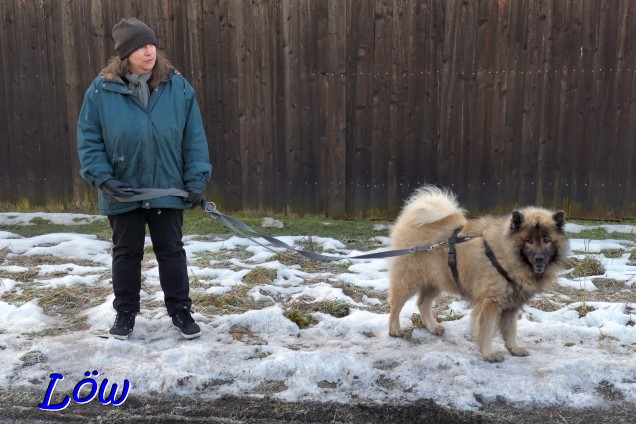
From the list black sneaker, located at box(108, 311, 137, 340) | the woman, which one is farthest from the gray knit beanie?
black sneaker, located at box(108, 311, 137, 340)

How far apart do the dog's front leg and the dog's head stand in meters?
0.36

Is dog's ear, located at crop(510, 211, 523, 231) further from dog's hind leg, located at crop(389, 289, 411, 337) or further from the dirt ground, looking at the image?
the dirt ground

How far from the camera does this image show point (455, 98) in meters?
7.11

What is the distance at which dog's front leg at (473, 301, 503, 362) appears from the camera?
12.8 feet

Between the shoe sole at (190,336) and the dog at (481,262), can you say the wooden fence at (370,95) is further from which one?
the shoe sole at (190,336)

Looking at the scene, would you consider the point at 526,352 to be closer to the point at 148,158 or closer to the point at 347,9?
the point at 148,158

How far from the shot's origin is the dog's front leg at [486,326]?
153 inches

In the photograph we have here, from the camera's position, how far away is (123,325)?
13.9 feet

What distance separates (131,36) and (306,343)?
2.36m

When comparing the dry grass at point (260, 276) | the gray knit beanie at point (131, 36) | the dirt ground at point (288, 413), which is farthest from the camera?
the dry grass at point (260, 276)

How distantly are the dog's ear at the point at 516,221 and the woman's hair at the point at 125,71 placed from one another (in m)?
2.47

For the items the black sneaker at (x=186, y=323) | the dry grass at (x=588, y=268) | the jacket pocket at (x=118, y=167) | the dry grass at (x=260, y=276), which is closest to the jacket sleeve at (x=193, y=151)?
the jacket pocket at (x=118, y=167)

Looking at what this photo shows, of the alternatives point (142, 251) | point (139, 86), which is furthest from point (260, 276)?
point (139, 86)

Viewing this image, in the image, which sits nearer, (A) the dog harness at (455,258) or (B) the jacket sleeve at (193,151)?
(A) the dog harness at (455,258)
